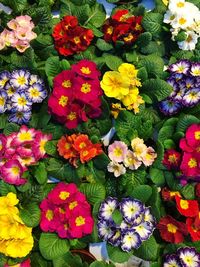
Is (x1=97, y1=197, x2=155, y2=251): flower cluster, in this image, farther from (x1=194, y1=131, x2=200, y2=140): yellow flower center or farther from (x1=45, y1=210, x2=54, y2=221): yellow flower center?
(x1=194, y1=131, x2=200, y2=140): yellow flower center

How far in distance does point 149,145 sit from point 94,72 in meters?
0.49

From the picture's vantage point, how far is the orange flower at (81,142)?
2311mm

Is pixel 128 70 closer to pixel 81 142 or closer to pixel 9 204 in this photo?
pixel 81 142

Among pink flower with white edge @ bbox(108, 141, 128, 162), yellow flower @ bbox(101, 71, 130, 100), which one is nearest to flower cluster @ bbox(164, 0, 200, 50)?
yellow flower @ bbox(101, 71, 130, 100)

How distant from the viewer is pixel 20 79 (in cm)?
250

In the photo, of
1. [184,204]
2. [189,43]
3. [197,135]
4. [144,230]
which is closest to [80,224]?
[144,230]

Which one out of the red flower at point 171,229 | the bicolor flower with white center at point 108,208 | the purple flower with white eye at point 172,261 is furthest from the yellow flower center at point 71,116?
the purple flower with white eye at point 172,261

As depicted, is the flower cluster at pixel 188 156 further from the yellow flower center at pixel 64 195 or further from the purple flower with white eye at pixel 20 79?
the purple flower with white eye at pixel 20 79

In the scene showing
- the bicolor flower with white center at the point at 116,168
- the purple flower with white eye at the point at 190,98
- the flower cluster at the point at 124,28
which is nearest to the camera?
the bicolor flower with white center at the point at 116,168

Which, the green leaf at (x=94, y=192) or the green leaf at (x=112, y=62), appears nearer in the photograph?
the green leaf at (x=94, y=192)

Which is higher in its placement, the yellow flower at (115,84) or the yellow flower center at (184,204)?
the yellow flower at (115,84)

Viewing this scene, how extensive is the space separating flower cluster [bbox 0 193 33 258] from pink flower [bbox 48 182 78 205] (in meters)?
0.18

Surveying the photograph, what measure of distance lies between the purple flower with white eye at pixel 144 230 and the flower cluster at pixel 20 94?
81 cm

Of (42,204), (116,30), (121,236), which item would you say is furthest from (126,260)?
(116,30)
